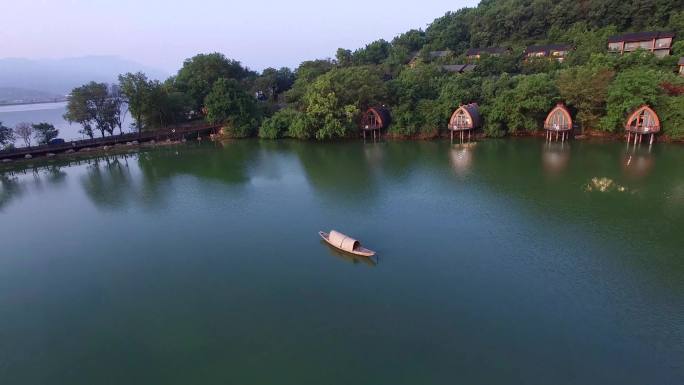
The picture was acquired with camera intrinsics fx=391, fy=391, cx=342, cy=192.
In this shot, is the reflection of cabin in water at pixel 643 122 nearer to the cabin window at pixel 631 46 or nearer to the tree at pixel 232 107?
the cabin window at pixel 631 46

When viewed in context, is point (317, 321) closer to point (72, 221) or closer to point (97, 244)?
point (97, 244)

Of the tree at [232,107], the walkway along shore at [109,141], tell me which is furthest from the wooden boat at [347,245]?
the walkway along shore at [109,141]

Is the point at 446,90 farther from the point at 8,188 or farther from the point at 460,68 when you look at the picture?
the point at 8,188

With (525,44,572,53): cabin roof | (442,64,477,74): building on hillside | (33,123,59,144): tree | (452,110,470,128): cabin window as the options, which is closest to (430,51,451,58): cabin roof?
(442,64,477,74): building on hillside

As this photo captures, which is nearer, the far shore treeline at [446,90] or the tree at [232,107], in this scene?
the far shore treeline at [446,90]

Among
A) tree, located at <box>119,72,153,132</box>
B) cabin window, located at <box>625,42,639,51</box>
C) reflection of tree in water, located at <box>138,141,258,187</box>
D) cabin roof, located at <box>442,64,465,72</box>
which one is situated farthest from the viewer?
cabin roof, located at <box>442,64,465,72</box>

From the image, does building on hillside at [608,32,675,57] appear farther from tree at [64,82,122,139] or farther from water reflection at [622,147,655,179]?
tree at [64,82,122,139]
